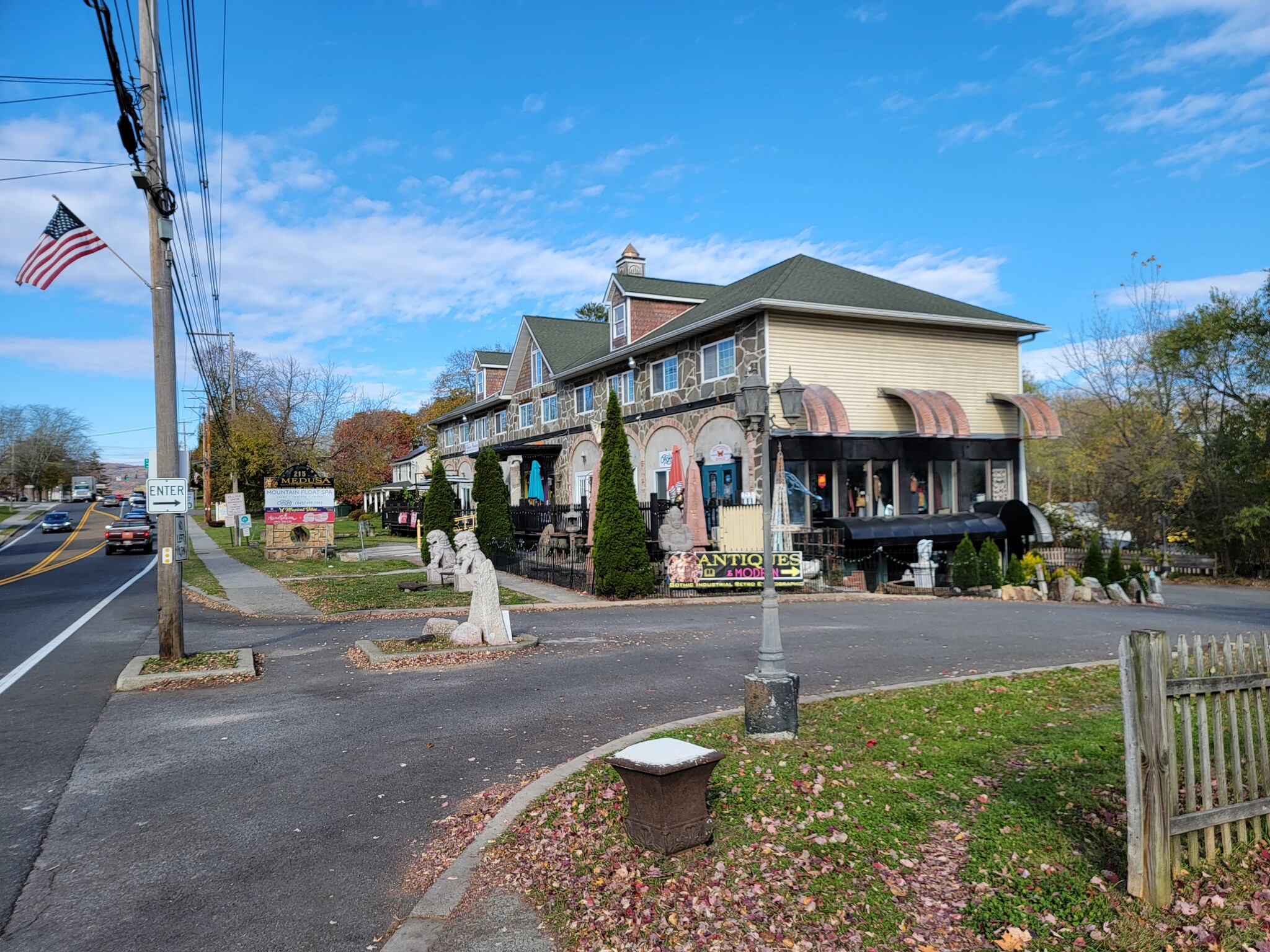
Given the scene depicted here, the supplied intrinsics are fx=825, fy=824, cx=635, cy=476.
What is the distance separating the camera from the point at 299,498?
30.0m

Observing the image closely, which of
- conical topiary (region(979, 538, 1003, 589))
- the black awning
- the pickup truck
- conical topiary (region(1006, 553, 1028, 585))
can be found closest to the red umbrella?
the black awning

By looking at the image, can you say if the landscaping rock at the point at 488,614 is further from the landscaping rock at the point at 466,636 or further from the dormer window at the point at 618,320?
the dormer window at the point at 618,320

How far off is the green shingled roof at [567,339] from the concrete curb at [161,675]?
25507 millimetres

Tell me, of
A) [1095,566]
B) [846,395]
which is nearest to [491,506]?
[846,395]

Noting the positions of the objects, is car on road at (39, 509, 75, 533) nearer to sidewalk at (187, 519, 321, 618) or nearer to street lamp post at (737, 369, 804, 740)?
sidewalk at (187, 519, 321, 618)

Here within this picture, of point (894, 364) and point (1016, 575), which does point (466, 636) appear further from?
point (894, 364)

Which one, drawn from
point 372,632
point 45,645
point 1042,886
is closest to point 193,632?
point 45,645

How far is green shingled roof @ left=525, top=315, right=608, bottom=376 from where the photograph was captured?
36969mm

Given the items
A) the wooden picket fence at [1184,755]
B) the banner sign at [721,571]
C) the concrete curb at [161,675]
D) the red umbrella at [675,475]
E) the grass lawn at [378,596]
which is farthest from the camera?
the red umbrella at [675,475]

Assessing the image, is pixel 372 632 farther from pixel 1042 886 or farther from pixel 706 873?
pixel 1042 886

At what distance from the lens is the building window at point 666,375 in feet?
92.3

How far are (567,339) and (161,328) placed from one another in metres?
28.5

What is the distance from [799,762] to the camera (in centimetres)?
621

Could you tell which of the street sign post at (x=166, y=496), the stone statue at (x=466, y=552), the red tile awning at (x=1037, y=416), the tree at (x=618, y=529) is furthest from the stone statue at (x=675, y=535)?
the red tile awning at (x=1037, y=416)
